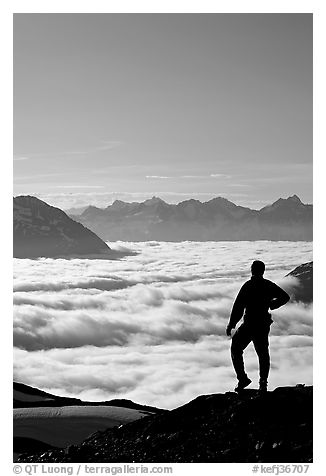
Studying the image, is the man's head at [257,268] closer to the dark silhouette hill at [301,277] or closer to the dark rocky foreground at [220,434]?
the dark rocky foreground at [220,434]

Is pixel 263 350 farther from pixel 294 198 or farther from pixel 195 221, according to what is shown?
pixel 195 221

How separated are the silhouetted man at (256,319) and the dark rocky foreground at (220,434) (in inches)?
13.9

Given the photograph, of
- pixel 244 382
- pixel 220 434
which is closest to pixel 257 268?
pixel 244 382

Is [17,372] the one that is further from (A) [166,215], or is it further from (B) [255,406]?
(B) [255,406]

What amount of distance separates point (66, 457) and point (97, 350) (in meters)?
12.8

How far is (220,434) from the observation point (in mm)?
7125

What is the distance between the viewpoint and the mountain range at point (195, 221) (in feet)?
45.1

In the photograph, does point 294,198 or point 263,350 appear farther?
point 294,198

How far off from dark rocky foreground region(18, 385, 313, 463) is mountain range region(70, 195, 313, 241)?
19.9 feet

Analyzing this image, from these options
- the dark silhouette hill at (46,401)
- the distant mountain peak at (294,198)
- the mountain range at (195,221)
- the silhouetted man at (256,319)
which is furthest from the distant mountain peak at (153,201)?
the silhouetted man at (256,319)

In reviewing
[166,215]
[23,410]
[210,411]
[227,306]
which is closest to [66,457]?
[210,411]

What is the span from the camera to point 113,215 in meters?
14.4

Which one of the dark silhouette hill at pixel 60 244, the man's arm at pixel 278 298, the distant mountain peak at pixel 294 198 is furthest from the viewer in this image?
the dark silhouette hill at pixel 60 244

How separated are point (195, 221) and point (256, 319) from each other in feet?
28.3
